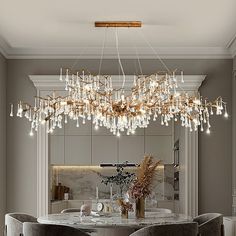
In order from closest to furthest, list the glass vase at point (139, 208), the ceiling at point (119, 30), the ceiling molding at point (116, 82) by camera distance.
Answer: the ceiling at point (119, 30), the glass vase at point (139, 208), the ceiling molding at point (116, 82)

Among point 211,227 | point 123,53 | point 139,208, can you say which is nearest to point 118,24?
point 123,53

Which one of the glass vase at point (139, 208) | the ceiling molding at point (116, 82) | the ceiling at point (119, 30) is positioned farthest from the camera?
the ceiling molding at point (116, 82)

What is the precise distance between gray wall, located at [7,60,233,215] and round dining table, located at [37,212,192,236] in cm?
151

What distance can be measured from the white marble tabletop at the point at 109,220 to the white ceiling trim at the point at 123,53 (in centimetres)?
226

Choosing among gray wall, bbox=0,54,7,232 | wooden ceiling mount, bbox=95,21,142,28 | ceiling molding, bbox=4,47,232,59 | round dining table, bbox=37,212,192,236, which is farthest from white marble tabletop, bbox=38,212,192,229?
ceiling molding, bbox=4,47,232,59

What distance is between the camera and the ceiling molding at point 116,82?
7.54m

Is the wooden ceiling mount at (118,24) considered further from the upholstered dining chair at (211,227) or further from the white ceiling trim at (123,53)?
the upholstered dining chair at (211,227)

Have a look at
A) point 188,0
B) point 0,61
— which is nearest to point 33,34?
point 0,61

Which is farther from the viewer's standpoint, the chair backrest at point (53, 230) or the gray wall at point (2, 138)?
the gray wall at point (2, 138)

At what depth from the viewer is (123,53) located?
7.63 m

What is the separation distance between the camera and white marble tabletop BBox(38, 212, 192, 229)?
541 centimetres

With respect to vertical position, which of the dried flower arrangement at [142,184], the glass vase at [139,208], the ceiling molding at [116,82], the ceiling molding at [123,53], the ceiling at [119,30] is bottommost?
the glass vase at [139,208]

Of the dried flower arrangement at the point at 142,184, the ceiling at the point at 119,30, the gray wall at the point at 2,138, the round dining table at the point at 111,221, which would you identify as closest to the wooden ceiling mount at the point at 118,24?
the ceiling at the point at 119,30

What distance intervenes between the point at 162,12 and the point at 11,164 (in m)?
2.93
